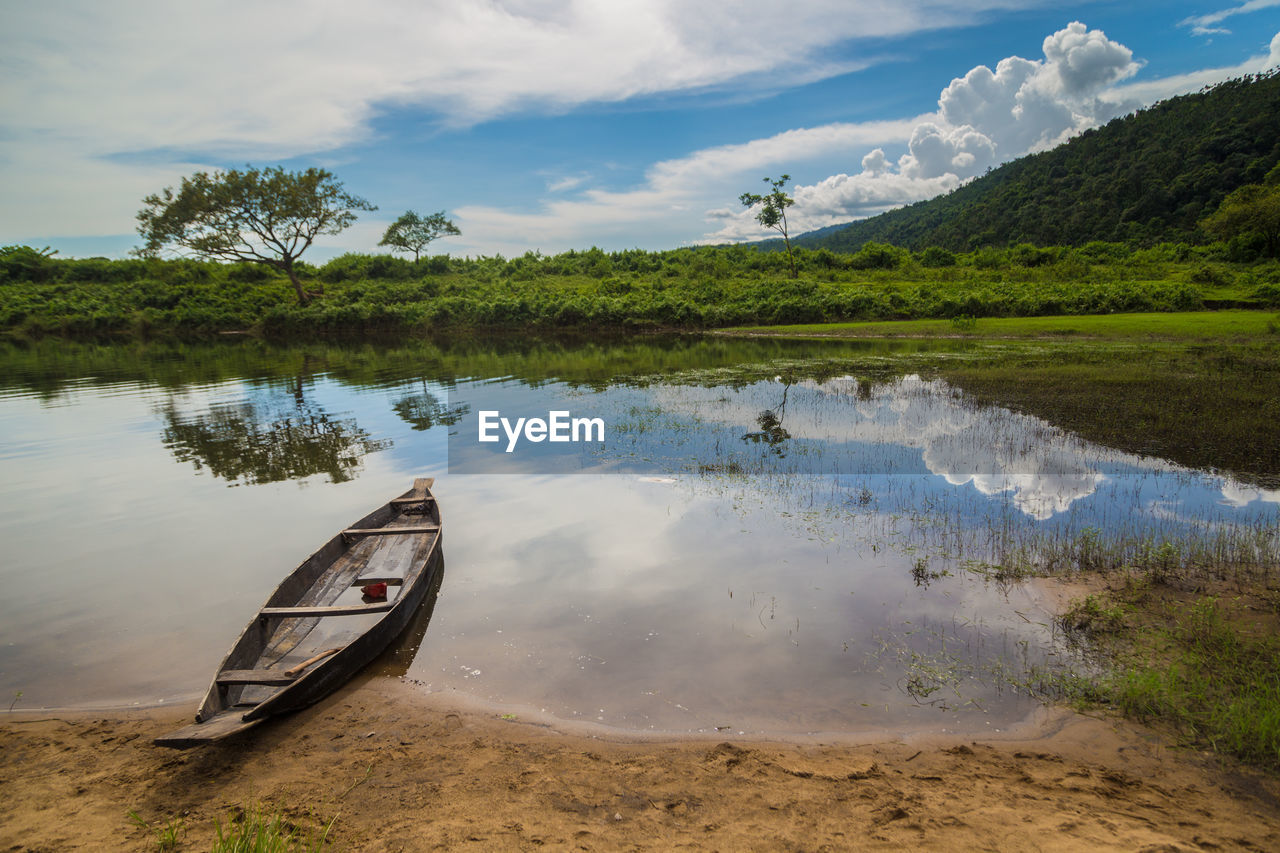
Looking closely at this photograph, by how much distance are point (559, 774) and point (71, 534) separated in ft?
34.9

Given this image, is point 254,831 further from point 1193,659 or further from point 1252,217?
point 1252,217

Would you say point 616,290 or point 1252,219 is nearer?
point 1252,219

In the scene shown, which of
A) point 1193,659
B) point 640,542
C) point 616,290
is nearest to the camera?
point 1193,659

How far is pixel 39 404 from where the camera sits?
2298 centimetres

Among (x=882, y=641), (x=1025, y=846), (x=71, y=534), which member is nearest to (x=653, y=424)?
(x=882, y=641)

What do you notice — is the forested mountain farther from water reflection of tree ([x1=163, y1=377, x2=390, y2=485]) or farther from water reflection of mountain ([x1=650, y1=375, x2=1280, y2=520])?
water reflection of tree ([x1=163, y1=377, x2=390, y2=485])

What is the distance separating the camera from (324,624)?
7.11 metres

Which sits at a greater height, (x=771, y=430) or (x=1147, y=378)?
(x=1147, y=378)

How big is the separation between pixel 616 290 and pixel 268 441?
4241 cm

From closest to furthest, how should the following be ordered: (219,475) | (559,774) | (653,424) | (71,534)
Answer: (559,774) → (71,534) → (219,475) → (653,424)

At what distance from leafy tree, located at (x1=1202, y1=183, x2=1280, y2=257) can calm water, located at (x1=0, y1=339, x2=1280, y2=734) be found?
47.3 m

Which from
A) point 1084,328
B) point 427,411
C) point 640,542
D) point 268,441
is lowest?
point 640,542

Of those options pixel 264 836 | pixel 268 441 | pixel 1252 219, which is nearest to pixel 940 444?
pixel 264 836

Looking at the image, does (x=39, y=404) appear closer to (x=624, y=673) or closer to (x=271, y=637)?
(x=271, y=637)
